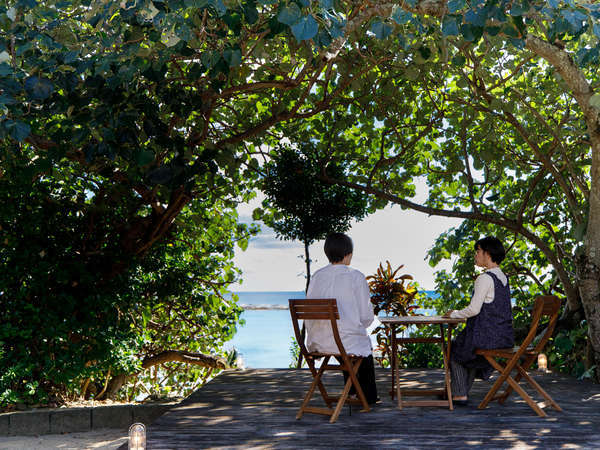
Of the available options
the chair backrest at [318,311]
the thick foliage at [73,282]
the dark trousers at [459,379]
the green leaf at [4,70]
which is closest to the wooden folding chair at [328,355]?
the chair backrest at [318,311]

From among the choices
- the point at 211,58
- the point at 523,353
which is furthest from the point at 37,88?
the point at 523,353

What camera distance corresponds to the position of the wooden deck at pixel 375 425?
3.62m

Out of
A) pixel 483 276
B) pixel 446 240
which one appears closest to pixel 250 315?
pixel 446 240

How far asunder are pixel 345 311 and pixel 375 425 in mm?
788

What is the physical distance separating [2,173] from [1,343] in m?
1.80

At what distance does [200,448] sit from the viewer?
3.56 meters

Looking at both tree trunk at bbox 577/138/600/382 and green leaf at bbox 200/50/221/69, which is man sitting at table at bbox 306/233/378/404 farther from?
tree trunk at bbox 577/138/600/382

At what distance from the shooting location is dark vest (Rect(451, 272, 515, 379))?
4.37 metres

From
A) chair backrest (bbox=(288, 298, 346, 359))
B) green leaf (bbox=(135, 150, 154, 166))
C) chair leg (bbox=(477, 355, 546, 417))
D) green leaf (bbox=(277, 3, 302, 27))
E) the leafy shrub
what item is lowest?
chair leg (bbox=(477, 355, 546, 417))

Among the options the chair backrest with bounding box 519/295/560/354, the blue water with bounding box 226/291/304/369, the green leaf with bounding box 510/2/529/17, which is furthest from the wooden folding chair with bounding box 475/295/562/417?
the blue water with bounding box 226/291/304/369

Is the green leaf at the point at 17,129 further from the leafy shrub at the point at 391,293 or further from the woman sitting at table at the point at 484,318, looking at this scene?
the leafy shrub at the point at 391,293

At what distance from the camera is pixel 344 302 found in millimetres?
4352

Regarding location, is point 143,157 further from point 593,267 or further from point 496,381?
point 593,267

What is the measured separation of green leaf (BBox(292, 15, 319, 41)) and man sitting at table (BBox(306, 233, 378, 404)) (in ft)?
6.31
